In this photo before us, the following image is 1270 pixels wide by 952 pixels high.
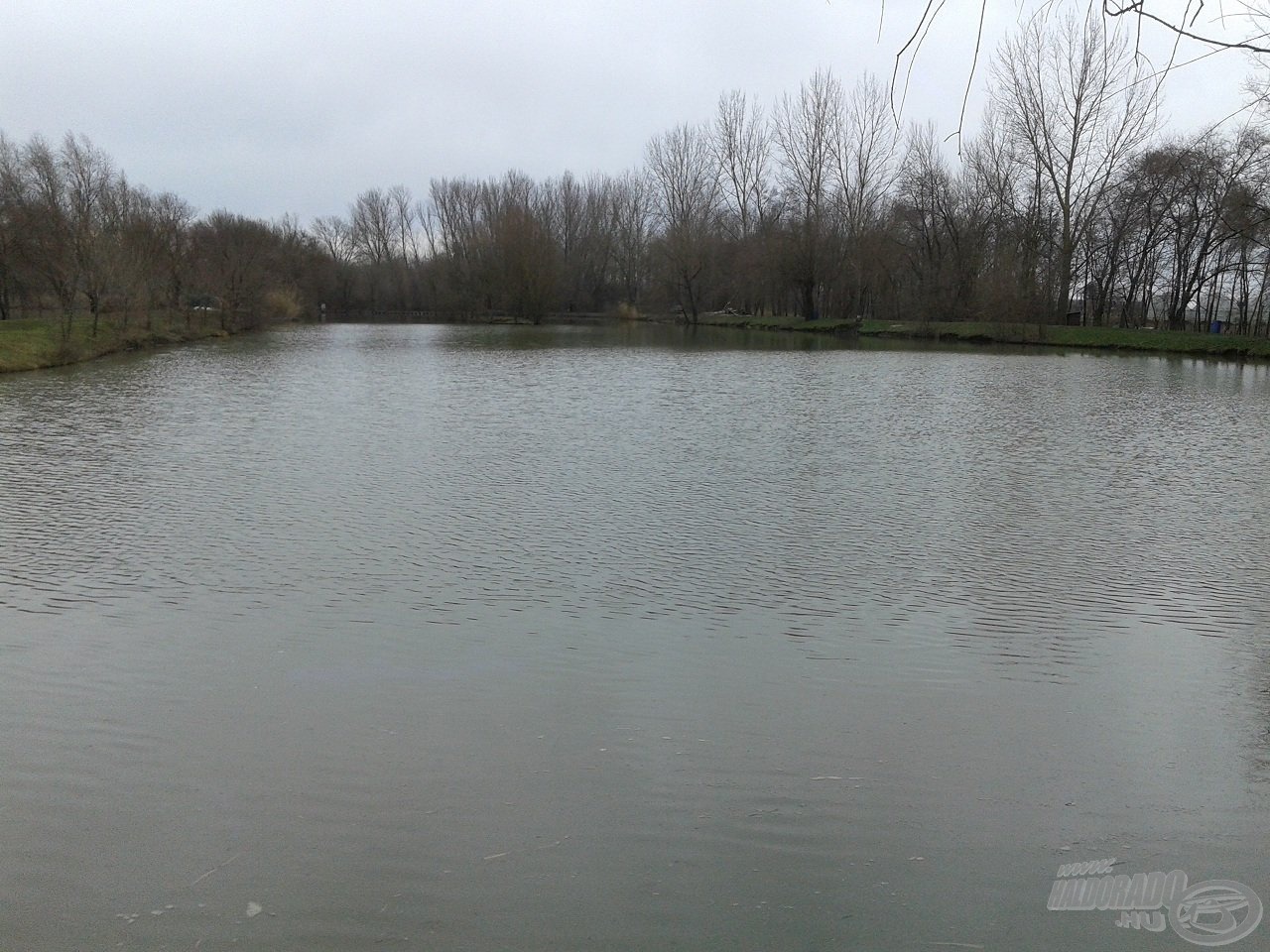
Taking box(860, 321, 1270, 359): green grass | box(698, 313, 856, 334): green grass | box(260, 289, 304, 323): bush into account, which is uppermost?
box(260, 289, 304, 323): bush

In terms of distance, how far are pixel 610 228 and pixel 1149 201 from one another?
3826cm

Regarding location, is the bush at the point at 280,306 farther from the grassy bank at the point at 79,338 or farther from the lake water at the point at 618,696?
the lake water at the point at 618,696

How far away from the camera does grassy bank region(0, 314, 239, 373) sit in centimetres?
2248

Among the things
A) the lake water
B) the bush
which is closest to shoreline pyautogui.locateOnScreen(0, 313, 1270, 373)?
the bush

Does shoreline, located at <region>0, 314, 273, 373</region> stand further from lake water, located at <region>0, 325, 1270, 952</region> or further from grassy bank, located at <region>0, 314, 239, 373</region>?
lake water, located at <region>0, 325, 1270, 952</region>

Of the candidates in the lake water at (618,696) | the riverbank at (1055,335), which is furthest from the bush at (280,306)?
the lake water at (618,696)

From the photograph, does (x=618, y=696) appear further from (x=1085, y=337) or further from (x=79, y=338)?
(x=1085, y=337)

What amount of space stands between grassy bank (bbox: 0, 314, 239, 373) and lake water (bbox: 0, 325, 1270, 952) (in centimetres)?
1395

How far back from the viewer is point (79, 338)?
27109 mm

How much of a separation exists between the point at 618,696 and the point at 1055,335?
119 feet

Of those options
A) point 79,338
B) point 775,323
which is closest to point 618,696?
point 79,338

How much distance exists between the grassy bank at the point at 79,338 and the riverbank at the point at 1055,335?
27169 mm

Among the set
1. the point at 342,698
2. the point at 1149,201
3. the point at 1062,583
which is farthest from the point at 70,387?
the point at 1149,201

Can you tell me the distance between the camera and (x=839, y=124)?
166ft
